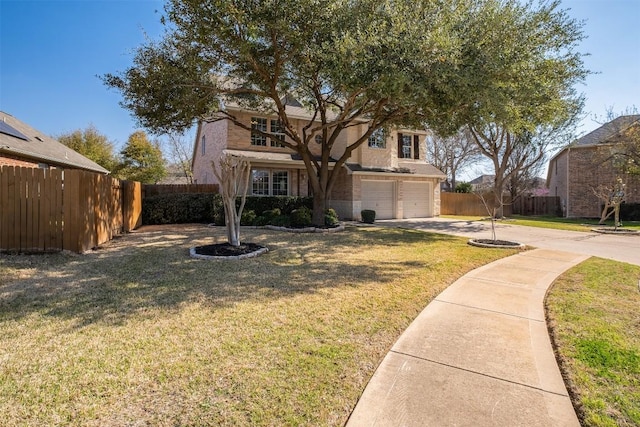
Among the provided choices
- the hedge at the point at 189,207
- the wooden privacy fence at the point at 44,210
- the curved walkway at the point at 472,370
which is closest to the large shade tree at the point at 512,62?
the curved walkway at the point at 472,370

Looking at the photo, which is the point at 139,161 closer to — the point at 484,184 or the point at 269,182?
the point at 269,182

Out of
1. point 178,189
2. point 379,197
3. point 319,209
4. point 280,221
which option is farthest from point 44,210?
point 379,197

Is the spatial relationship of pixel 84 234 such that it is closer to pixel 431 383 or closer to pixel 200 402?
pixel 200 402

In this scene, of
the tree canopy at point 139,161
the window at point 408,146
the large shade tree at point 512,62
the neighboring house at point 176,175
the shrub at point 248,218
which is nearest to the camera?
the large shade tree at point 512,62

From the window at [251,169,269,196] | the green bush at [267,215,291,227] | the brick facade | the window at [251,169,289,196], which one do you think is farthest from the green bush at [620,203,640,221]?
the window at [251,169,269,196]

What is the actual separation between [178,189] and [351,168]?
9.95 m

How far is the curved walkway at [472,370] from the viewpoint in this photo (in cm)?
262

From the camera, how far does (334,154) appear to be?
22188 mm

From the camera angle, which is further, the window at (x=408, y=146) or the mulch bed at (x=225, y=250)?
the window at (x=408, y=146)

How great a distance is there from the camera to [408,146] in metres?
24.0

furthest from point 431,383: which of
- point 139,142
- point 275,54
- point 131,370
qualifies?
point 139,142

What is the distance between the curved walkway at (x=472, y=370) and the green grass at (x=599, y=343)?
143 millimetres

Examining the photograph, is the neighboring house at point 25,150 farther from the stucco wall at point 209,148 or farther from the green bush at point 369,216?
the green bush at point 369,216

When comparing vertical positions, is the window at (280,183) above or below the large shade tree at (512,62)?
below
